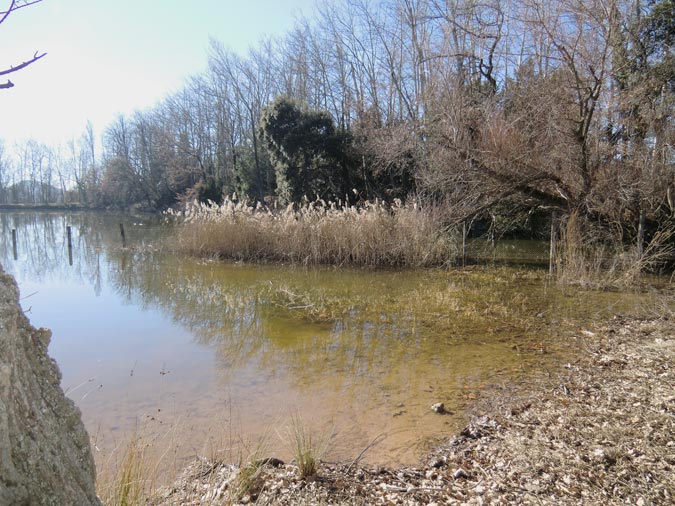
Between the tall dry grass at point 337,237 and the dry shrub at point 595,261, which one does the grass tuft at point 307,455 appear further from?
the tall dry grass at point 337,237

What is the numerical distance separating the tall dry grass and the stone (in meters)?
10.6

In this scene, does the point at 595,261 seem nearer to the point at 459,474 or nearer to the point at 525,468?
the point at 525,468

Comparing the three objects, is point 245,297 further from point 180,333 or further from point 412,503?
point 412,503

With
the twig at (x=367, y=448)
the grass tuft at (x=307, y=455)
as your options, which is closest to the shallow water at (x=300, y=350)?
the twig at (x=367, y=448)

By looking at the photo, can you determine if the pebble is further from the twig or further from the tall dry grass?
the tall dry grass

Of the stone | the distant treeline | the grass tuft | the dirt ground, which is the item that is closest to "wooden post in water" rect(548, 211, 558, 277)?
the distant treeline

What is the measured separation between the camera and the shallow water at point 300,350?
365cm

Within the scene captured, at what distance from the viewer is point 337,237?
1212 centimetres

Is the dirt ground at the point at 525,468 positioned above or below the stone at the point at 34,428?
below

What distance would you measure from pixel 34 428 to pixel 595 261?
967cm

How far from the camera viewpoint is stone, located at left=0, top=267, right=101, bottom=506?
3.85 feet

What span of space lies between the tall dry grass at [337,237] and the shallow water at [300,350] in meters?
0.99

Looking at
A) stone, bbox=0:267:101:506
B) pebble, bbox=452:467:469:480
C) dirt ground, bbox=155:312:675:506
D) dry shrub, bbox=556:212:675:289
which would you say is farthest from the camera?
dry shrub, bbox=556:212:675:289

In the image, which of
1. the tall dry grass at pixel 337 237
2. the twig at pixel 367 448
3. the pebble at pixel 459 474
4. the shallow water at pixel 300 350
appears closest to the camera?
the pebble at pixel 459 474
